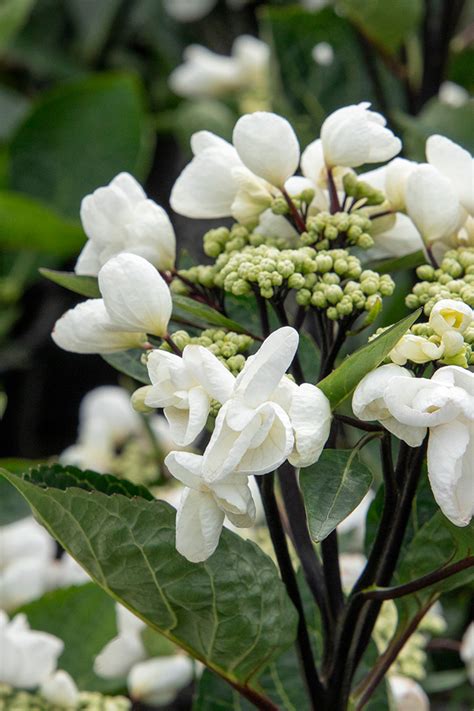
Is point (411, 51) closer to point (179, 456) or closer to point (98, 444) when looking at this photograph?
point (98, 444)

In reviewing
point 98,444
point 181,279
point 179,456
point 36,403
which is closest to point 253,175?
point 181,279

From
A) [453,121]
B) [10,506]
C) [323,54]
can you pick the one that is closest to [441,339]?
[10,506]

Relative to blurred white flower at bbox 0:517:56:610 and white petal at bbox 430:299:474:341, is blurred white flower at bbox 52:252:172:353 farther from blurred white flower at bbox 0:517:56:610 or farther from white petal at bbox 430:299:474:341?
blurred white flower at bbox 0:517:56:610

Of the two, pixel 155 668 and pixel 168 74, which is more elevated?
pixel 155 668

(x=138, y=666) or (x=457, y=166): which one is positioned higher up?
(x=457, y=166)

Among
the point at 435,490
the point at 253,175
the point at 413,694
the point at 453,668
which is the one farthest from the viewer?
the point at 453,668

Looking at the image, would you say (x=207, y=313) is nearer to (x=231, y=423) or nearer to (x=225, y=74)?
(x=231, y=423)
